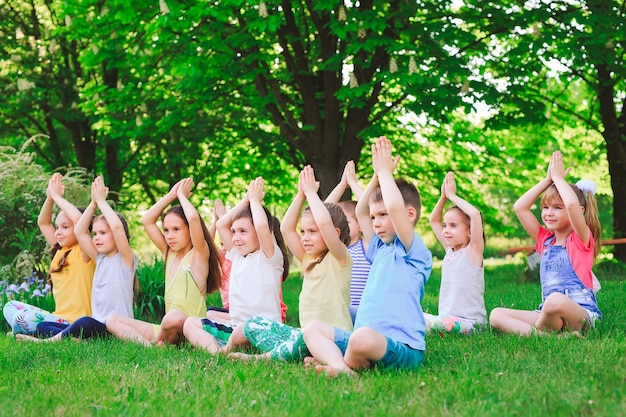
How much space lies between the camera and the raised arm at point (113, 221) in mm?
6883

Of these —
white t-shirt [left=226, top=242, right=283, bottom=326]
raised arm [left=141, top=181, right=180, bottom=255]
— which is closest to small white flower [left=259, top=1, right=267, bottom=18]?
raised arm [left=141, top=181, right=180, bottom=255]

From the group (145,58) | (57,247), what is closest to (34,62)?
(145,58)

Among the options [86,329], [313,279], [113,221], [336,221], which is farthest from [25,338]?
[336,221]

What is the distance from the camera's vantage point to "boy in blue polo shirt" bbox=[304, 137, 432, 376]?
455cm

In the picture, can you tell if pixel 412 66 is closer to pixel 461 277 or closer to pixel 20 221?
pixel 461 277

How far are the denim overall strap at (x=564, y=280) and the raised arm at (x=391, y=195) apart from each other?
1848mm

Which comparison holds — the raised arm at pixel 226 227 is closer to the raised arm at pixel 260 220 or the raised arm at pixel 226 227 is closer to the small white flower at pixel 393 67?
the raised arm at pixel 260 220

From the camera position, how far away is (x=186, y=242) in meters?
6.80

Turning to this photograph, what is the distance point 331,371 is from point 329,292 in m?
1.12

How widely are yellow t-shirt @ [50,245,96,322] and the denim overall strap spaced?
4.12 metres

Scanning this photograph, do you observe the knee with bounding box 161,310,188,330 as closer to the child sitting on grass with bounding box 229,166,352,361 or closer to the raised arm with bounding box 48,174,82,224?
the child sitting on grass with bounding box 229,166,352,361

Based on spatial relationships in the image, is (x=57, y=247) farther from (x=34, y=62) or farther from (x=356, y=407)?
(x=34, y=62)

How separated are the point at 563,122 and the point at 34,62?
11.6 metres

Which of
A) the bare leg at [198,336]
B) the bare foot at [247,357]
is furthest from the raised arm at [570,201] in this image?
the bare leg at [198,336]
